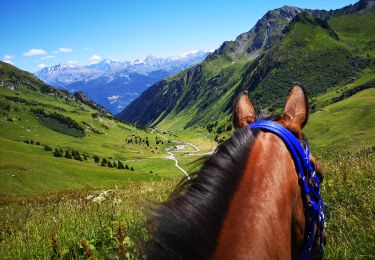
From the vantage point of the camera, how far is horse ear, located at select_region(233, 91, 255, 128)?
11.3ft

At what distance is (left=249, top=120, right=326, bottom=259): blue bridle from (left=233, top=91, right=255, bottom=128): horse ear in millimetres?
339

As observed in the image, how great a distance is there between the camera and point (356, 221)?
6.41 meters

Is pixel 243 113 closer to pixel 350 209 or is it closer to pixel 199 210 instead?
pixel 199 210

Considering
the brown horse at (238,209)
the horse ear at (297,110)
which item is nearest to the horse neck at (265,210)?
the brown horse at (238,209)

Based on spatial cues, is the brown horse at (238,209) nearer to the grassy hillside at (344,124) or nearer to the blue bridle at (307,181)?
the blue bridle at (307,181)

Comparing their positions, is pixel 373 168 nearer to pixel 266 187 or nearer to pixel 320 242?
pixel 320 242

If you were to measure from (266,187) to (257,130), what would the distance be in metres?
0.50

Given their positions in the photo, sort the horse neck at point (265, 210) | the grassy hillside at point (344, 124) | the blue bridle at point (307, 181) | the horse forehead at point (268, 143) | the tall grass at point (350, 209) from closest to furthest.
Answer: the horse neck at point (265, 210) → the horse forehead at point (268, 143) → the blue bridle at point (307, 181) → the tall grass at point (350, 209) → the grassy hillside at point (344, 124)

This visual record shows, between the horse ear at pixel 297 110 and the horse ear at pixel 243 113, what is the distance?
0.37 m

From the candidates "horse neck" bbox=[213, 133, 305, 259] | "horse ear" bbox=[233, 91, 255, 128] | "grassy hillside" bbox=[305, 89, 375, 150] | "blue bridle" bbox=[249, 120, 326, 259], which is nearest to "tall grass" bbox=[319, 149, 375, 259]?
"blue bridle" bbox=[249, 120, 326, 259]

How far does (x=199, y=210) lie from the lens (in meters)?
2.29

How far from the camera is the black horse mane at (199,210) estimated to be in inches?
84.3

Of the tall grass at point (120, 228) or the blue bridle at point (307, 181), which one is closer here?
the blue bridle at point (307, 181)

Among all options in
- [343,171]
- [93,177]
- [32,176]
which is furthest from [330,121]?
[343,171]
